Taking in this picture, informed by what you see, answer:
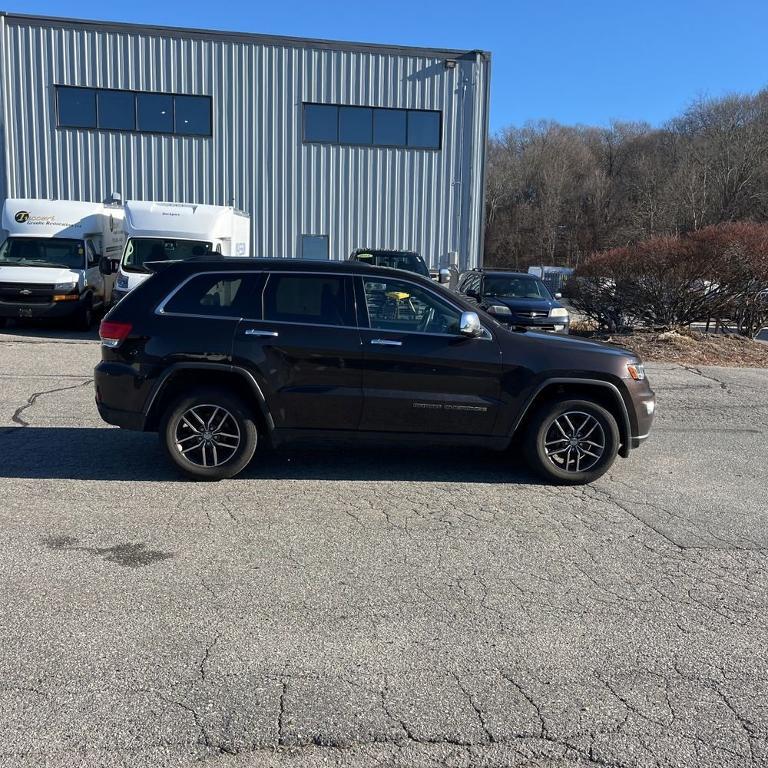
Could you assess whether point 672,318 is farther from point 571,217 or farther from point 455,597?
point 571,217

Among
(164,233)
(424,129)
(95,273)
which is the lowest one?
(95,273)

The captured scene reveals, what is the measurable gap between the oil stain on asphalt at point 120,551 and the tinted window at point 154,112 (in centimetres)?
2166

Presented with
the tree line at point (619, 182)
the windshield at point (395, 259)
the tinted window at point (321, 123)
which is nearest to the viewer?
the windshield at point (395, 259)

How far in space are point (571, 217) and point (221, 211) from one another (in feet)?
200

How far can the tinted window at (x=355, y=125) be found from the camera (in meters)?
24.7

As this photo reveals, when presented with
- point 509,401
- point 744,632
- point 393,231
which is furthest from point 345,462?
point 393,231

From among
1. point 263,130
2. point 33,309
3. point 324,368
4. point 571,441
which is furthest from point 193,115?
point 571,441

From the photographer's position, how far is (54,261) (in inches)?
651

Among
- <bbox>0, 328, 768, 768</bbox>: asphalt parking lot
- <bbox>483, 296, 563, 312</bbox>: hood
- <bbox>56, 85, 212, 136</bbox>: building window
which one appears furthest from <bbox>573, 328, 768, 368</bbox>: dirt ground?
<bbox>56, 85, 212, 136</bbox>: building window

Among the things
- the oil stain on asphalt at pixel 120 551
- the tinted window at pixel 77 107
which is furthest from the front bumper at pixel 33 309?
the oil stain on asphalt at pixel 120 551

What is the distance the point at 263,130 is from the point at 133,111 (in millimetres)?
4009

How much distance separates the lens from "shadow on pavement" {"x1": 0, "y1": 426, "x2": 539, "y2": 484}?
21.0 feet

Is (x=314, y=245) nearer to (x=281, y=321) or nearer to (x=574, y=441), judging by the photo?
(x=281, y=321)

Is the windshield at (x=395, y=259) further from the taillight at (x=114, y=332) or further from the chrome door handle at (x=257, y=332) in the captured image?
the taillight at (x=114, y=332)
